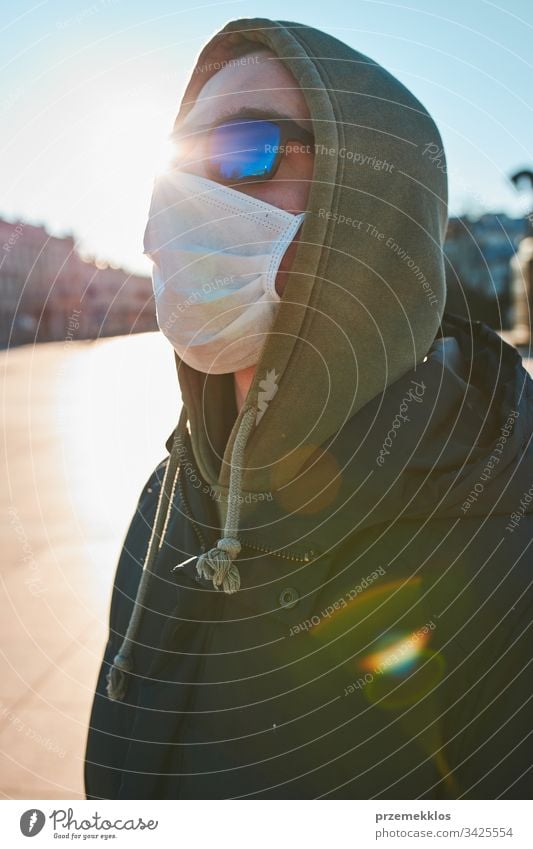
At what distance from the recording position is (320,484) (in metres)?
1.74

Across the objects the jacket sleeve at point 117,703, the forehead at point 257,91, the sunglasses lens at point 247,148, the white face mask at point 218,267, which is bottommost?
the jacket sleeve at point 117,703

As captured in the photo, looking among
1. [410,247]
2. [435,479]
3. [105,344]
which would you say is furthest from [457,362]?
[105,344]

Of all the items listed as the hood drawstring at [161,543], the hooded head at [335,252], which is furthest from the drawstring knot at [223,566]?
the hooded head at [335,252]

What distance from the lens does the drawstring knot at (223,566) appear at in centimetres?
170

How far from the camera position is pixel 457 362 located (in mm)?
1939

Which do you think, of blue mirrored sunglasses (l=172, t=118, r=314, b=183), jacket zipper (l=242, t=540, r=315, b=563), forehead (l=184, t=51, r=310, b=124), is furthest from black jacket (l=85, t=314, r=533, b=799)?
forehead (l=184, t=51, r=310, b=124)

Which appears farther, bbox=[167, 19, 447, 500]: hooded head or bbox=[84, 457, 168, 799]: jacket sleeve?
bbox=[84, 457, 168, 799]: jacket sleeve

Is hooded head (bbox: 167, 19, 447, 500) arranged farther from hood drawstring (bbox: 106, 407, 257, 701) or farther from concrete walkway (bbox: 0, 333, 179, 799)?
concrete walkway (bbox: 0, 333, 179, 799)

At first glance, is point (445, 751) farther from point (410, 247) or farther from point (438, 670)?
point (410, 247)

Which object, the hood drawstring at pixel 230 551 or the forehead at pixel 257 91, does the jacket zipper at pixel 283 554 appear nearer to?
the hood drawstring at pixel 230 551

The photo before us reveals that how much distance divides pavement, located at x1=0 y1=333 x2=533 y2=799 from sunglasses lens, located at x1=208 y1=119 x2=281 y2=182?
3.73 ft

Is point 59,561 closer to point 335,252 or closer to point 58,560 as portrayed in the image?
point 58,560

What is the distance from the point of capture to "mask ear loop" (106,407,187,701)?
1.99 meters

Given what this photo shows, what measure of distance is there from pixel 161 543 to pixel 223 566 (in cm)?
39
